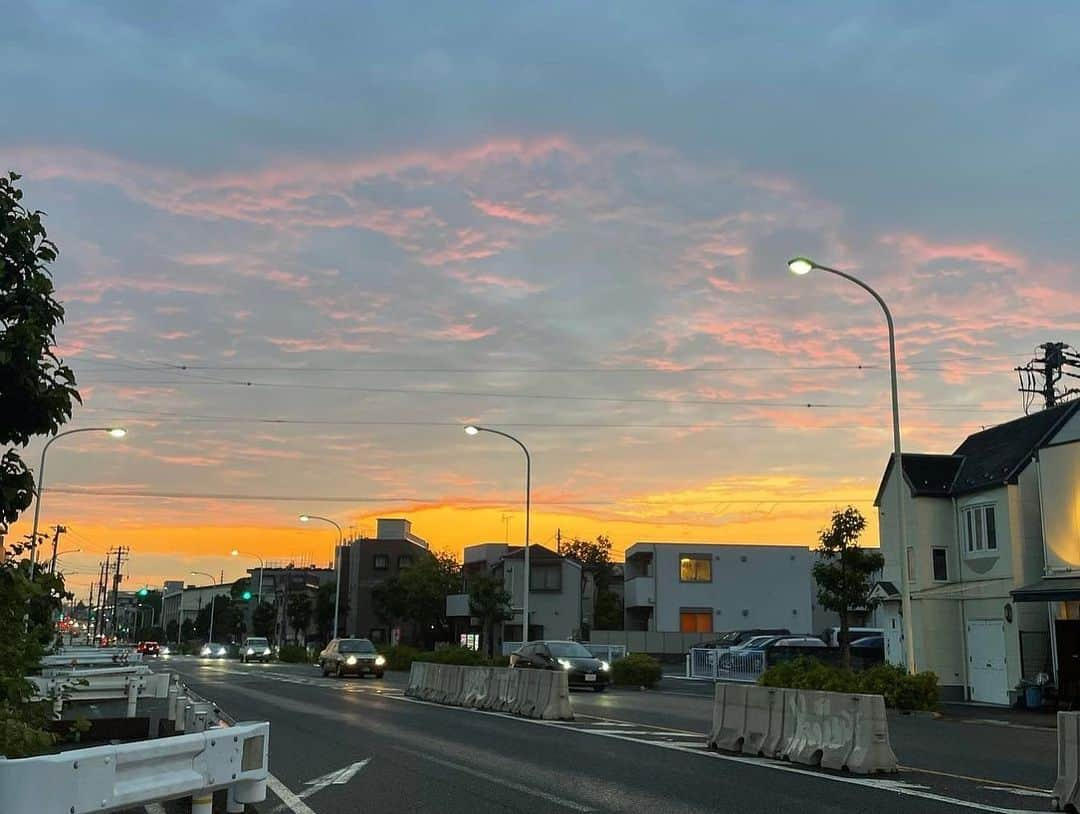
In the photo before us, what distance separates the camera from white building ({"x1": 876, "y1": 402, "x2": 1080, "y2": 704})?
28.9m

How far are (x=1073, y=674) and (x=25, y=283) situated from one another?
27999mm

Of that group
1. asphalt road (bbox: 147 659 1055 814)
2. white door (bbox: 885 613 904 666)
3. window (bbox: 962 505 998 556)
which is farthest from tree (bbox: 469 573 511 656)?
asphalt road (bbox: 147 659 1055 814)

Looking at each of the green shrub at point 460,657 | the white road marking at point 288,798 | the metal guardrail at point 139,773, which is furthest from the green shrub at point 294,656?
the metal guardrail at point 139,773

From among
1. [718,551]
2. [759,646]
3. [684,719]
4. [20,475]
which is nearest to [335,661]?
[759,646]

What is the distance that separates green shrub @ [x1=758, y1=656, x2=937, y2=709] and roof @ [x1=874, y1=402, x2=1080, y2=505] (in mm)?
8740

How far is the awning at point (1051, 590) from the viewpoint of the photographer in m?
26.7

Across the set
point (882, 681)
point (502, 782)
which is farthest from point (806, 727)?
point (882, 681)

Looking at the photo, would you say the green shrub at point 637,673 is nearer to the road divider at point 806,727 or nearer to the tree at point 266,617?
the road divider at point 806,727

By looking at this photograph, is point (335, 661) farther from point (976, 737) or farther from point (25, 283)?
point (25, 283)

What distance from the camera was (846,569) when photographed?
106ft

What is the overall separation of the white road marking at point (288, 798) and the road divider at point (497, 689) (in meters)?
9.53

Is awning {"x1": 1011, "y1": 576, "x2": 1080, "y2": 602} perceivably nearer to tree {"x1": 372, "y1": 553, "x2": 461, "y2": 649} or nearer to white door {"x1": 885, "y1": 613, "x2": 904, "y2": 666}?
white door {"x1": 885, "y1": 613, "x2": 904, "y2": 666}

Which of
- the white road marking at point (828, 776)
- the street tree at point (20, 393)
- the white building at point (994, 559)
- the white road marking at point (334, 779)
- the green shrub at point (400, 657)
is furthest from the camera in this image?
the green shrub at point (400, 657)

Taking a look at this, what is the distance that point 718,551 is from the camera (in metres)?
66.0
